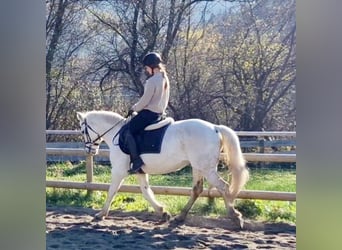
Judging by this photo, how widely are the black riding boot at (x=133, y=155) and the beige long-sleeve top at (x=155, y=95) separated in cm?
17

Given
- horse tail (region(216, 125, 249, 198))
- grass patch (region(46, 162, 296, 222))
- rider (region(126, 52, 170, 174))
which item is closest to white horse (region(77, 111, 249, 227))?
horse tail (region(216, 125, 249, 198))

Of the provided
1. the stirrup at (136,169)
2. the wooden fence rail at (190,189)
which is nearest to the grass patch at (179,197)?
the wooden fence rail at (190,189)

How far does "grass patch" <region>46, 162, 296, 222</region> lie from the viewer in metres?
3.12

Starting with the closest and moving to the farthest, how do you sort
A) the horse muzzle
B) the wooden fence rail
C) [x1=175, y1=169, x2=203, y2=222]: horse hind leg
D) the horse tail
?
the horse tail, the wooden fence rail, [x1=175, y1=169, x2=203, y2=222]: horse hind leg, the horse muzzle

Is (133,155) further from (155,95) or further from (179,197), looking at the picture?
(179,197)

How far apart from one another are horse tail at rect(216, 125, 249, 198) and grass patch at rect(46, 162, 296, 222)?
29 centimetres

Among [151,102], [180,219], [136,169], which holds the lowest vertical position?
[180,219]

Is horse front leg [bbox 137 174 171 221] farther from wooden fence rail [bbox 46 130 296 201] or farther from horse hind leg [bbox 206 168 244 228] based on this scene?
horse hind leg [bbox 206 168 244 228]

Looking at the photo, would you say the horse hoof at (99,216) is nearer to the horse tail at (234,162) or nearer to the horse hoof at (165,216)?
the horse hoof at (165,216)

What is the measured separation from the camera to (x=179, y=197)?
11.6 ft

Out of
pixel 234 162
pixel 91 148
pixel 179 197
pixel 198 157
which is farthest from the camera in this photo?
pixel 179 197

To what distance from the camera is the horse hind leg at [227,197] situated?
9.46 ft

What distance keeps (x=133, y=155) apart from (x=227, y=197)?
59cm

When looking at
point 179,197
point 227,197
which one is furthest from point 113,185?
point 227,197
